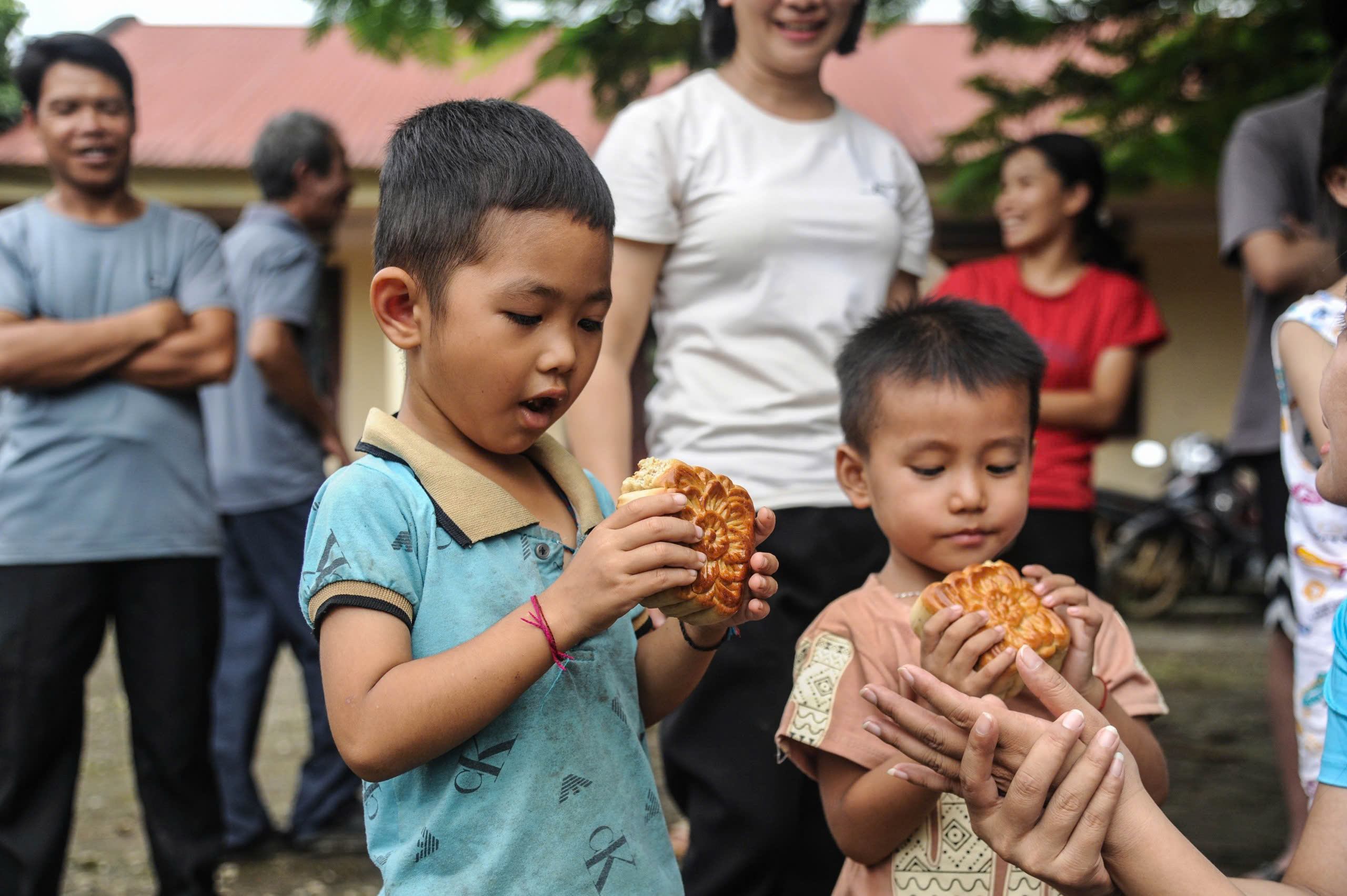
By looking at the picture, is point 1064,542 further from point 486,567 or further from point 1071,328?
point 486,567

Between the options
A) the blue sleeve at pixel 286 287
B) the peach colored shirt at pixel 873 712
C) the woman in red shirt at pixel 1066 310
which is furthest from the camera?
the blue sleeve at pixel 286 287

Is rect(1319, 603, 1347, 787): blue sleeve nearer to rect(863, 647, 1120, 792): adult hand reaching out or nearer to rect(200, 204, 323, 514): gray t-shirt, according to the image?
rect(863, 647, 1120, 792): adult hand reaching out

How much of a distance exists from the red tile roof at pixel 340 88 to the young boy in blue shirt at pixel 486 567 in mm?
8368

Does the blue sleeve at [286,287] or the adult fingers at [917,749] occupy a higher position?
the adult fingers at [917,749]

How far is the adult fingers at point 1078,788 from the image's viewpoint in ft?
4.67

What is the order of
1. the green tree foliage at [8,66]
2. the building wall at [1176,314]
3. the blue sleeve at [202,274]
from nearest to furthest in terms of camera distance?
the blue sleeve at [202,274], the green tree foliage at [8,66], the building wall at [1176,314]

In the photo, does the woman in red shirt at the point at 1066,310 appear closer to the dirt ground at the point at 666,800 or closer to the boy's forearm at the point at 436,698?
the dirt ground at the point at 666,800

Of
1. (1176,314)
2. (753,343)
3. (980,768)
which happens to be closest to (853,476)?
(753,343)

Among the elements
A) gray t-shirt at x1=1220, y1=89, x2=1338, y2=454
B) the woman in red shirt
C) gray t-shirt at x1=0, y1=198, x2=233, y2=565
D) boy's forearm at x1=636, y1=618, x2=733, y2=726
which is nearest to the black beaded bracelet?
boy's forearm at x1=636, y1=618, x2=733, y2=726

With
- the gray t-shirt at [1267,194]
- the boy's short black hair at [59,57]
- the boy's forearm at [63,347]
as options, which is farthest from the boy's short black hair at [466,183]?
the gray t-shirt at [1267,194]

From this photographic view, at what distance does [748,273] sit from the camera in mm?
2562

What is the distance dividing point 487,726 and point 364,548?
0.95 ft

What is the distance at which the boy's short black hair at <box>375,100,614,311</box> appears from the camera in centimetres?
166

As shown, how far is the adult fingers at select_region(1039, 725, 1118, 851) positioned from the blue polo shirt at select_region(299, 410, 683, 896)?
0.58 meters
